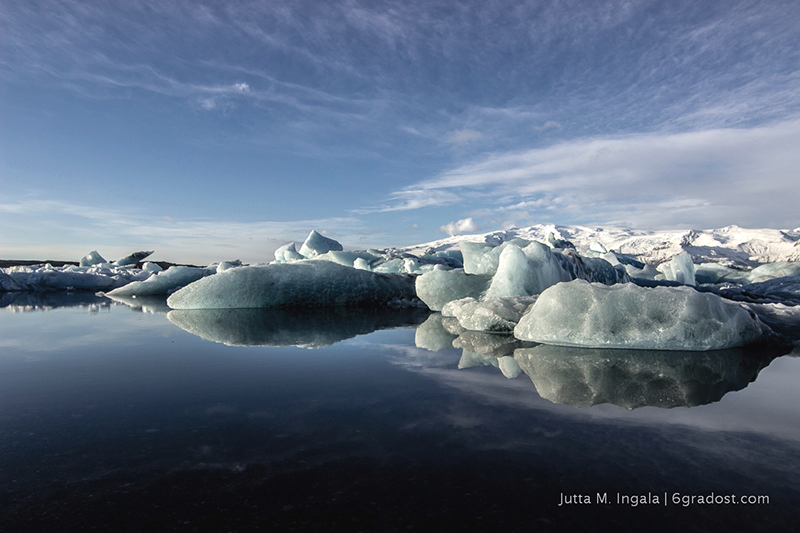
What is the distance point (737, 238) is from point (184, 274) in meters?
78.9

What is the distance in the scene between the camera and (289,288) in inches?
354

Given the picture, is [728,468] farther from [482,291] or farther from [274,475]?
[482,291]

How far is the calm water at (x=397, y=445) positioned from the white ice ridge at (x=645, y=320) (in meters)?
0.60

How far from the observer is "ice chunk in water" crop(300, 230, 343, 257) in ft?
73.6

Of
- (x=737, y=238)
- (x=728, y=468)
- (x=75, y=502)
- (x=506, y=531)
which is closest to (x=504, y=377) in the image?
(x=728, y=468)

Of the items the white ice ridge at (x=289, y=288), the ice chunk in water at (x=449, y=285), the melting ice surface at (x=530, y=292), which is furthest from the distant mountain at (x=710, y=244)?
the ice chunk in water at (x=449, y=285)

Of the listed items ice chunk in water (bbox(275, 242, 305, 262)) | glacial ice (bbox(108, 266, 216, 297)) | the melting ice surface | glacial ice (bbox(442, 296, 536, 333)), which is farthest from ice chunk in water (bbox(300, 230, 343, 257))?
glacial ice (bbox(442, 296, 536, 333))

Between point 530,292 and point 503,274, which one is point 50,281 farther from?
point 530,292

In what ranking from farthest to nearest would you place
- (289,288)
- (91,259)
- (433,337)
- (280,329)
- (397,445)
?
(91,259) < (289,288) < (280,329) < (433,337) < (397,445)

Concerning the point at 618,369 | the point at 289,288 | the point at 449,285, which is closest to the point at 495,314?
the point at 618,369

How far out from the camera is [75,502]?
126cm

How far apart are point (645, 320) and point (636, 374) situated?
4.30 ft

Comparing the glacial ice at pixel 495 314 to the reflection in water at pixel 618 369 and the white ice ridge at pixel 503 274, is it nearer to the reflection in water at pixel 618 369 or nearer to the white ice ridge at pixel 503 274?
the reflection in water at pixel 618 369

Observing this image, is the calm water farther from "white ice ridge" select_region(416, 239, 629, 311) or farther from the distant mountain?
the distant mountain
